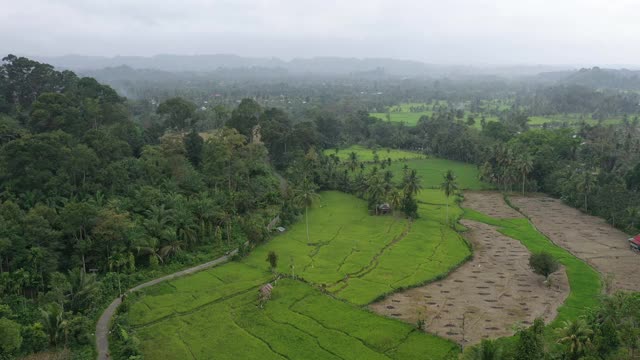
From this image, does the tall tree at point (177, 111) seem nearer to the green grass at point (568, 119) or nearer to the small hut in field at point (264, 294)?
the small hut in field at point (264, 294)

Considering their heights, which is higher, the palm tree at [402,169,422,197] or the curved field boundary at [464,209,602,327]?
the palm tree at [402,169,422,197]

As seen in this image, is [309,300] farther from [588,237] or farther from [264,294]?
[588,237]

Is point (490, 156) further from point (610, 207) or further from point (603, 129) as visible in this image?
point (603, 129)

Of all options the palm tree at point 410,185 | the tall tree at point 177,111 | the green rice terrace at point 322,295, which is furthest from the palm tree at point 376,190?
the tall tree at point 177,111

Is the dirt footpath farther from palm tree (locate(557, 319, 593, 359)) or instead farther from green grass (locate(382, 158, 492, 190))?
palm tree (locate(557, 319, 593, 359))

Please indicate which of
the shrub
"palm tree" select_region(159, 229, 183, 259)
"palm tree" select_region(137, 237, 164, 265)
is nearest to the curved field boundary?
the shrub
